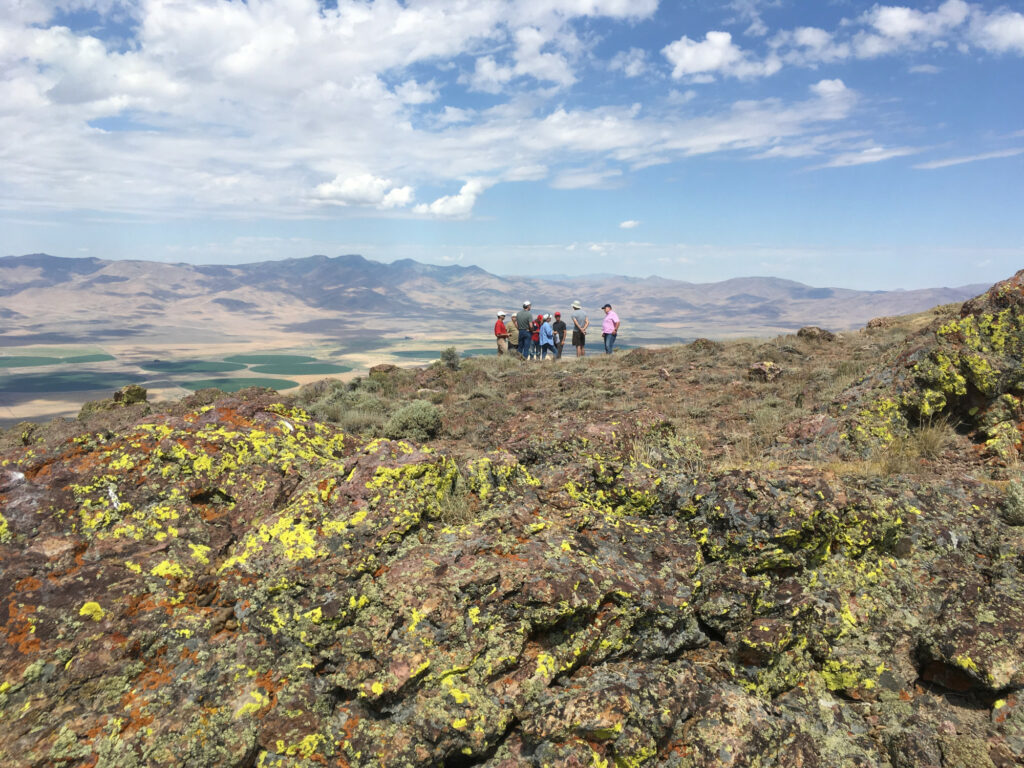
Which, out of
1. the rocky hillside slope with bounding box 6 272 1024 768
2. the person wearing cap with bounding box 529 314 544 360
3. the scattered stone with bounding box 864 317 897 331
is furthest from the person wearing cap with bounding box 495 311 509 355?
the rocky hillside slope with bounding box 6 272 1024 768

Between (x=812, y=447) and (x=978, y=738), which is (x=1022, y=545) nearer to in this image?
(x=978, y=738)

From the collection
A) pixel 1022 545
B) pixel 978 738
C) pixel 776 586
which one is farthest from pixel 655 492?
pixel 1022 545

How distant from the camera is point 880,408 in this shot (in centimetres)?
808

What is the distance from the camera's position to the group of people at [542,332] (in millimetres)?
23764

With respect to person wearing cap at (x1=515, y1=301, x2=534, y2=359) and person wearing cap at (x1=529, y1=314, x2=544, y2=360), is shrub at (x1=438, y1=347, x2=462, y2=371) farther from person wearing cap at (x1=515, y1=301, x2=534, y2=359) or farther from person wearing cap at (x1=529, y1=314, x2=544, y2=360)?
person wearing cap at (x1=529, y1=314, x2=544, y2=360)

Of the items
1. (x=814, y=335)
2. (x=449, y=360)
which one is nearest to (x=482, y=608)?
(x=449, y=360)

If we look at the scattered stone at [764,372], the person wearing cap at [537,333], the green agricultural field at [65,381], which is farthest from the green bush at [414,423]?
the green agricultural field at [65,381]

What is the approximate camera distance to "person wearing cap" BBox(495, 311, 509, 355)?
80.0 feet

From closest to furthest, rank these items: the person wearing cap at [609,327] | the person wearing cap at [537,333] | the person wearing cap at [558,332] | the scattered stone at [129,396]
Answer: the scattered stone at [129,396], the person wearing cap at [609,327], the person wearing cap at [537,333], the person wearing cap at [558,332]

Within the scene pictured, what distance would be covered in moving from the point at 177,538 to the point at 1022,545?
7.49 meters

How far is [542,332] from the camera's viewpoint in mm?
24578

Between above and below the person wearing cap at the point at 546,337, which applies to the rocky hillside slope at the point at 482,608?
below

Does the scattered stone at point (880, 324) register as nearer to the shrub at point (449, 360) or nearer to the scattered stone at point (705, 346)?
the scattered stone at point (705, 346)

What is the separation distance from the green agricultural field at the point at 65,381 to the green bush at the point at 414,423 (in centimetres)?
17593
